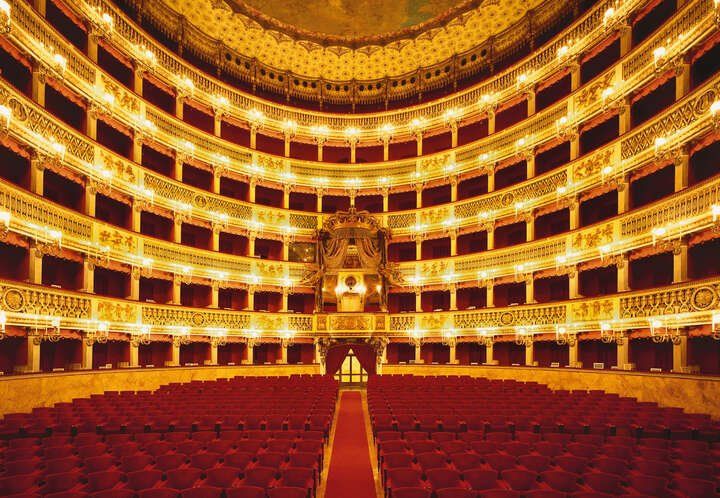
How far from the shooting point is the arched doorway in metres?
27.5

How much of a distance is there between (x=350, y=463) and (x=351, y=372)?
1786 centimetres

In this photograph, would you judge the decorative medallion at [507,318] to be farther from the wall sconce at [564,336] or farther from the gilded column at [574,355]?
the gilded column at [574,355]

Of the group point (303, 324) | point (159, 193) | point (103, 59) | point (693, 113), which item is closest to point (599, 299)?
point (693, 113)

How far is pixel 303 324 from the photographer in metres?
27.0

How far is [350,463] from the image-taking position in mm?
10086

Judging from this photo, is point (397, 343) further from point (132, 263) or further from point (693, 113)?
point (693, 113)

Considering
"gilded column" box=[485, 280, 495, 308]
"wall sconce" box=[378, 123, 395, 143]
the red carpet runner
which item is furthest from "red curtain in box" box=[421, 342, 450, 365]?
"wall sconce" box=[378, 123, 395, 143]

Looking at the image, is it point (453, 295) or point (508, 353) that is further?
point (453, 295)

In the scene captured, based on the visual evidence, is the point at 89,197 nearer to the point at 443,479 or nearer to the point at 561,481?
the point at 443,479

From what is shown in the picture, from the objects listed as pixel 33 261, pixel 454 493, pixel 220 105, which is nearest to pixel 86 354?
pixel 33 261

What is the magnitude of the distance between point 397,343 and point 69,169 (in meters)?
19.4

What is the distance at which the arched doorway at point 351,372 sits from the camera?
27.5m

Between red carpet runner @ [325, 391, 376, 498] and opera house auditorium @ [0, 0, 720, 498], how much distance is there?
11 cm

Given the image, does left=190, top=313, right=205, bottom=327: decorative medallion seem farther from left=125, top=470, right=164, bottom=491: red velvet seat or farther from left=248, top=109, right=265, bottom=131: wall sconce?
left=125, top=470, right=164, bottom=491: red velvet seat
